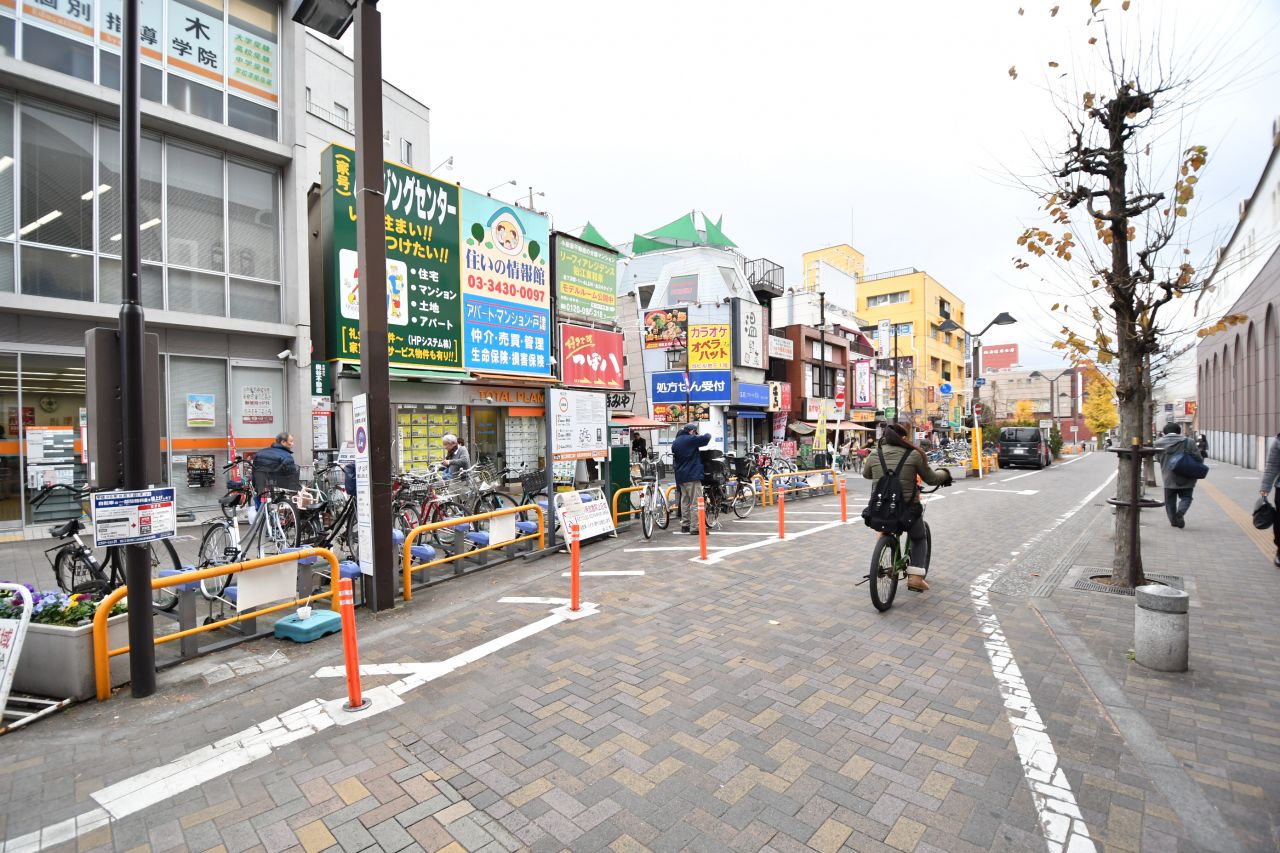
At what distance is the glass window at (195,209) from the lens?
12000 millimetres

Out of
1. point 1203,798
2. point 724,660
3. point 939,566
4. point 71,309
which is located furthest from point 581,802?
point 71,309

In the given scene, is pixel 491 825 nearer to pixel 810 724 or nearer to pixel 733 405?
pixel 810 724

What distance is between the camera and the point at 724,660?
15.3ft

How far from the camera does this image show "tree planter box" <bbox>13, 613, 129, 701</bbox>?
13.3 feet

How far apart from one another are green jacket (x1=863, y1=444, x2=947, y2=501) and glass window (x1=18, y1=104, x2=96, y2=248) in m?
14.2

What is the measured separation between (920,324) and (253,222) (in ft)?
172

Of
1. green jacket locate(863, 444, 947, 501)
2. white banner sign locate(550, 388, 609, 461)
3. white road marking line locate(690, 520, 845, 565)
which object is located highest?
white banner sign locate(550, 388, 609, 461)

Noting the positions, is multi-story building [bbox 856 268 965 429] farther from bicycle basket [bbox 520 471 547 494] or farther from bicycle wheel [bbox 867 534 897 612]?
bicycle wheel [bbox 867 534 897 612]

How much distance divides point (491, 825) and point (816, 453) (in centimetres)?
2006

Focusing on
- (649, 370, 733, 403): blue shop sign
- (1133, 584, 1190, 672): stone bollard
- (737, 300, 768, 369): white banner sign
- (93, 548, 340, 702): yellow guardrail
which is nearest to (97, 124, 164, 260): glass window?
(93, 548, 340, 702): yellow guardrail

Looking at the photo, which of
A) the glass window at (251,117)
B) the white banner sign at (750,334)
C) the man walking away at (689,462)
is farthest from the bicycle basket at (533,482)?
the white banner sign at (750,334)

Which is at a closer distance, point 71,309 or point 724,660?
point 724,660

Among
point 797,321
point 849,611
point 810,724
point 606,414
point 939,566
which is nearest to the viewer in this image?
point 810,724

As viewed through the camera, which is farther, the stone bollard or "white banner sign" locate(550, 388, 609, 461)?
"white banner sign" locate(550, 388, 609, 461)
